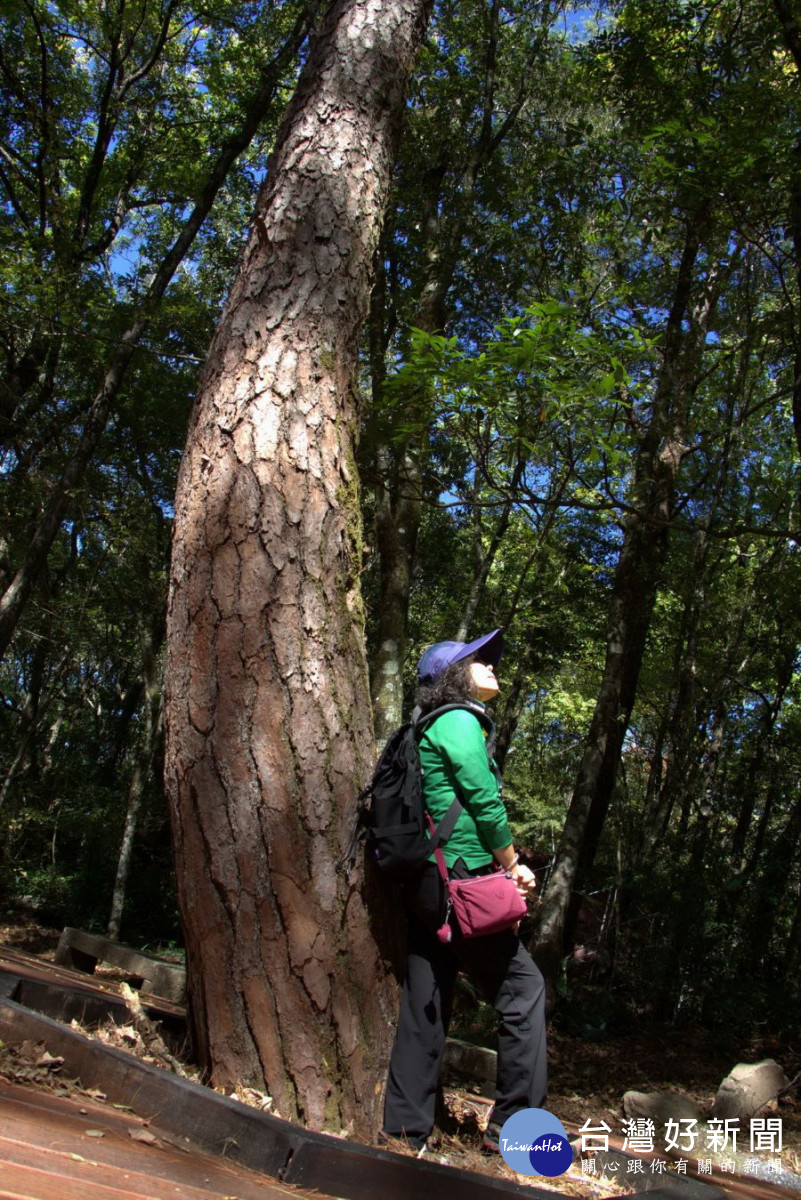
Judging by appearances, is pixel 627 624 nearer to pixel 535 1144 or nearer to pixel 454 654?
pixel 454 654

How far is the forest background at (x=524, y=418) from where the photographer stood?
720 cm

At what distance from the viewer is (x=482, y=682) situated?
2.92 meters

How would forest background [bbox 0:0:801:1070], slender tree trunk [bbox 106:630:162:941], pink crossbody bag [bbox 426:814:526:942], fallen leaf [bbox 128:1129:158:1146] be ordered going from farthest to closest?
slender tree trunk [bbox 106:630:162:941], forest background [bbox 0:0:801:1070], pink crossbody bag [bbox 426:814:526:942], fallen leaf [bbox 128:1129:158:1146]

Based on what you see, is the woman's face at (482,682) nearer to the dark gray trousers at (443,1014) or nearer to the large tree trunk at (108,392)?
the dark gray trousers at (443,1014)

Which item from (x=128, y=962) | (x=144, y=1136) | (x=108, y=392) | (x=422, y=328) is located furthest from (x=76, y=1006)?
(x=108, y=392)

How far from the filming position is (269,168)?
324 cm

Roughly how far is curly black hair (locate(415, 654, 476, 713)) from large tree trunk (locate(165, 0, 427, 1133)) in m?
0.32

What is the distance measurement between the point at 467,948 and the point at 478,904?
20 cm

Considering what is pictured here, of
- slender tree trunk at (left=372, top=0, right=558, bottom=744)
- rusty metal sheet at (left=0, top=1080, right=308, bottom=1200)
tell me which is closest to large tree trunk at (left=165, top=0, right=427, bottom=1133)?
rusty metal sheet at (left=0, top=1080, right=308, bottom=1200)

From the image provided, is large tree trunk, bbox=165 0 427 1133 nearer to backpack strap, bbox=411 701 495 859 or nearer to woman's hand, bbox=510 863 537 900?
backpack strap, bbox=411 701 495 859

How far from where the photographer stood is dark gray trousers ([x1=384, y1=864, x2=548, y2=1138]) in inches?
93.7

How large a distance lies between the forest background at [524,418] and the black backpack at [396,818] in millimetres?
3614

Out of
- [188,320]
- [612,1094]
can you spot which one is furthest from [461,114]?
[612,1094]

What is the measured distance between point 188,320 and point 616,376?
22.6 ft
